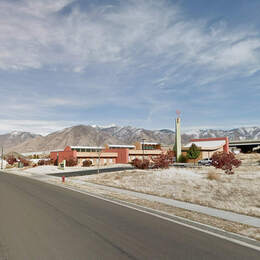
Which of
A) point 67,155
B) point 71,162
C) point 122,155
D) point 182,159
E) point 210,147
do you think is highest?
point 210,147

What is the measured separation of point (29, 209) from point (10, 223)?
253 centimetres

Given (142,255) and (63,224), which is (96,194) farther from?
(142,255)

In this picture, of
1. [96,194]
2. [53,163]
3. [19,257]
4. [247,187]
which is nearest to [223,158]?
[247,187]

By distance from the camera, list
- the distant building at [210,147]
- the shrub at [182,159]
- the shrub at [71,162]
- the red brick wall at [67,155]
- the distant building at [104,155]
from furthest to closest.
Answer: the distant building at [210,147] < the shrub at [182,159] < the distant building at [104,155] < the red brick wall at [67,155] < the shrub at [71,162]

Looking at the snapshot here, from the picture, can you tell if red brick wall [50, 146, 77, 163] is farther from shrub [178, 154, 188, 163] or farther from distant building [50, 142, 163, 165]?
shrub [178, 154, 188, 163]

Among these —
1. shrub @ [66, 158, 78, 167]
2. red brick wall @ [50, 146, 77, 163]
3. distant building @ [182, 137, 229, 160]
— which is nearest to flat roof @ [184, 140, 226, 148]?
distant building @ [182, 137, 229, 160]

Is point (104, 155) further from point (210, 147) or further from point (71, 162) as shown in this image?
point (210, 147)

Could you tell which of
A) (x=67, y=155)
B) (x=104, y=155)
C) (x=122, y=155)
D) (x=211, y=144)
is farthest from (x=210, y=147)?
(x=67, y=155)

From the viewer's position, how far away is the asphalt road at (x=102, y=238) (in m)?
6.11

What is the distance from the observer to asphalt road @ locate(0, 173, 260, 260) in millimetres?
6105

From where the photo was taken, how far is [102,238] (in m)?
7.27

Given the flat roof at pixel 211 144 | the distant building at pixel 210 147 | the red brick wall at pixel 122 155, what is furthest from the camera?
the flat roof at pixel 211 144

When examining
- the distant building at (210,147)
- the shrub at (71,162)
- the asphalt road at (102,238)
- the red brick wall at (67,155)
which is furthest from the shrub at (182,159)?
the asphalt road at (102,238)

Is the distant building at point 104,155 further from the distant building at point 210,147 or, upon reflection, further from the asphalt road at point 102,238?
the asphalt road at point 102,238
